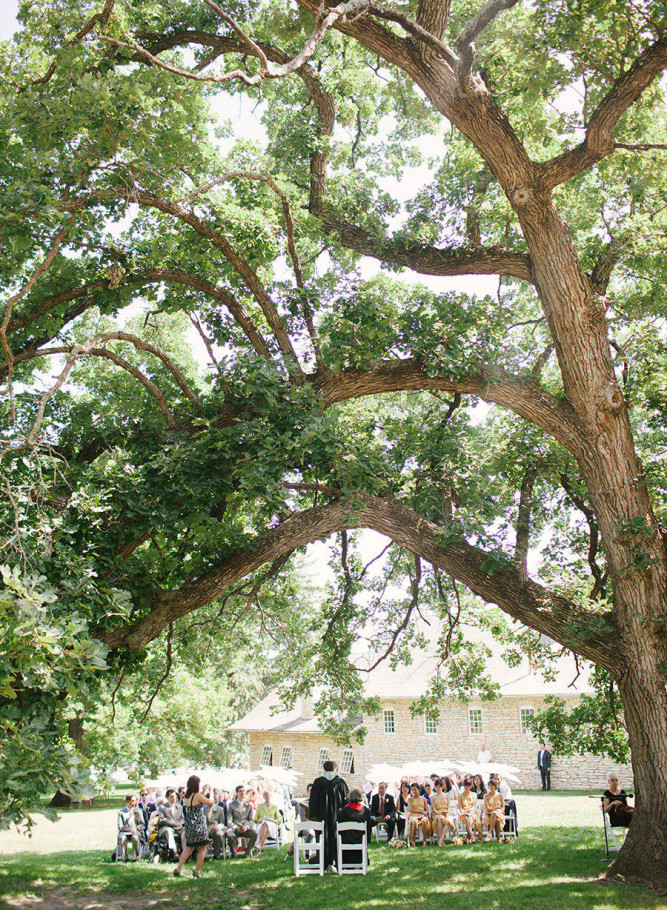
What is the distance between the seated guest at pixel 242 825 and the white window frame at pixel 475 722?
15.4m

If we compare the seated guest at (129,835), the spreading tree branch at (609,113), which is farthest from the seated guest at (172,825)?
the spreading tree branch at (609,113)

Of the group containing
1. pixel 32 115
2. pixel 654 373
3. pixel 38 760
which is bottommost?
pixel 38 760

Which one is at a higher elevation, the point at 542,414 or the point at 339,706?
the point at 542,414

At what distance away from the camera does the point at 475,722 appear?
26.9 meters

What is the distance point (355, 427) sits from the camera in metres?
10.7

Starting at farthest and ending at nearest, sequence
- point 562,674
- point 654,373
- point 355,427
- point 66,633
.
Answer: point 562,674
point 355,427
point 654,373
point 66,633

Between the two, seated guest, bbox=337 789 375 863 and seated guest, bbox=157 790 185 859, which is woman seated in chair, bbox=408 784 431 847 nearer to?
seated guest, bbox=337 789 375 863

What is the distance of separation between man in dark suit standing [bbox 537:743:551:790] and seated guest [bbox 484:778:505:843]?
12224 millimetres

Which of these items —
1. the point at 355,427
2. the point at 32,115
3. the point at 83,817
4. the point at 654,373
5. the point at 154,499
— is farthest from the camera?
the point at 83,817

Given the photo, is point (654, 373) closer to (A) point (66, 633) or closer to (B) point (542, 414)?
(B) point (542, 414)

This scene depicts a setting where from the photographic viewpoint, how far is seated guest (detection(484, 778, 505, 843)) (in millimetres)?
13492

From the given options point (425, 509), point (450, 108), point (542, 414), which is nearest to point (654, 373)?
point (542, 414)

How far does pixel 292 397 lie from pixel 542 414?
11.1ft

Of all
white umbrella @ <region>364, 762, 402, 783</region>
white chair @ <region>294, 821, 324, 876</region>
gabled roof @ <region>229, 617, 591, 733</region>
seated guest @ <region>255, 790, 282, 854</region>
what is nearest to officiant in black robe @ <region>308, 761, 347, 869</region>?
white chair @ <region>294, 821, 324, 876</region>
